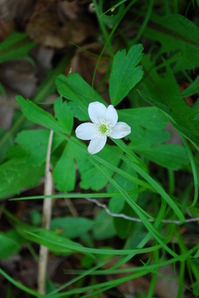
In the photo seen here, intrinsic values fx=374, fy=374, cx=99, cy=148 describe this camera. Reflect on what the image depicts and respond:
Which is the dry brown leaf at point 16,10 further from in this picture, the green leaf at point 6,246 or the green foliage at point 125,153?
the green leaf at point 6,246

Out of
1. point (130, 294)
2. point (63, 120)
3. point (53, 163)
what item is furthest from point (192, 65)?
point (130, 294)

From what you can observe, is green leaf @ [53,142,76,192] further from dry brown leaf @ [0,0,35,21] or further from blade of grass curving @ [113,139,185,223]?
dry brown leaf @ [0,0,35,21]

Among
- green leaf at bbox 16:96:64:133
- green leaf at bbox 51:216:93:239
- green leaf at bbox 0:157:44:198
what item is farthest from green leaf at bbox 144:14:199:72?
green leaf at bbox 51:216:93:239

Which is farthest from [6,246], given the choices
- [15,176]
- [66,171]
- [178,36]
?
[178,36]

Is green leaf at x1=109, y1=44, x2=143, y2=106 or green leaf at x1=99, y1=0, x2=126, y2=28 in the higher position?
green leaf at x1=99, y1=0, x2=126, y2=28

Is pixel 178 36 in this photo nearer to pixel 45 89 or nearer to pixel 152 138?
pixel 152 138

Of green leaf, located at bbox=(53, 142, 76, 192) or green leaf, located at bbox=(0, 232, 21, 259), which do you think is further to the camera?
green leaf, located at bbox=(0, 232, 21, 259)
